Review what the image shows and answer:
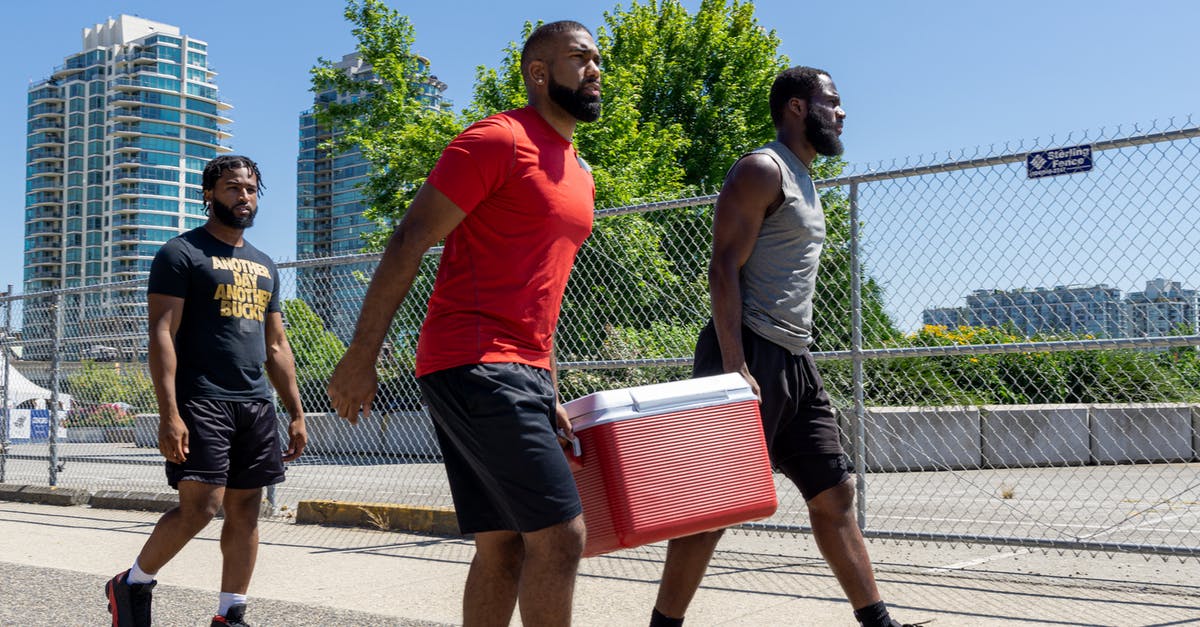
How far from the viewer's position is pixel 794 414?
3.52m

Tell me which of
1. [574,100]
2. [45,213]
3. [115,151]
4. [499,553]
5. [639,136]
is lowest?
[499,553]

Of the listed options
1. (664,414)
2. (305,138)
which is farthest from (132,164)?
(664,414)

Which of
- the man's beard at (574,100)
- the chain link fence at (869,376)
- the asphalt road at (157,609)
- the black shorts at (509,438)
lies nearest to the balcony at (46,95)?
the chain link fence at (869,376)

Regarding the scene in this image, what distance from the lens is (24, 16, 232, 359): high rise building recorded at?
6491 inches

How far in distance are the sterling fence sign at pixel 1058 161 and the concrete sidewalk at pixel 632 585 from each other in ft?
6.62

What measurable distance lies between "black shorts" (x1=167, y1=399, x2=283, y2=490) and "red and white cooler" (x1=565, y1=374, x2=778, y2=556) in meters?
1.96

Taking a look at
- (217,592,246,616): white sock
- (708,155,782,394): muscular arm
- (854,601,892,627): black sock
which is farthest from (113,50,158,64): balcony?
(854,601,892,627): black sock

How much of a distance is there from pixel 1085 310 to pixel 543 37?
16.1 feet

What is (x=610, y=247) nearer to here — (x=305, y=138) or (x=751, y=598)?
(x=751, y=598)

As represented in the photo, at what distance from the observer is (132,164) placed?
535 ft

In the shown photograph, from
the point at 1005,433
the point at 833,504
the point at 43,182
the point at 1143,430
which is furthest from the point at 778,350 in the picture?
the point at 43,182

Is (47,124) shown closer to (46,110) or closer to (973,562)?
(46,110)

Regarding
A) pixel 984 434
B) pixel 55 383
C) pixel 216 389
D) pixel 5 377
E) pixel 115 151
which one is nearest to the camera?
pixel 216 389

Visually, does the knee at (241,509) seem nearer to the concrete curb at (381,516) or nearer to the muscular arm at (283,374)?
the muscular arm at (283,374)
